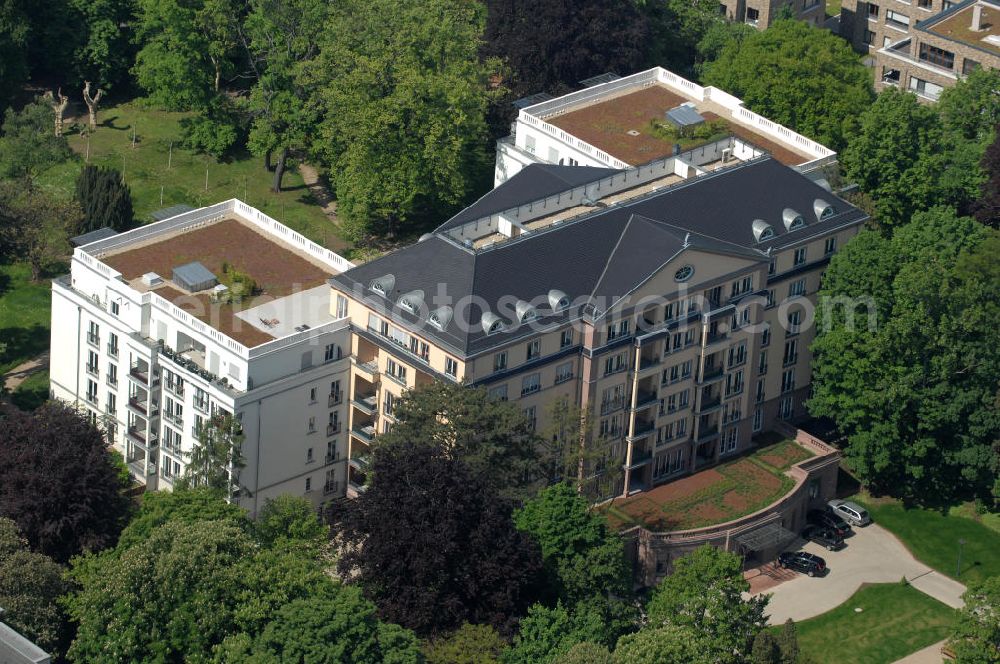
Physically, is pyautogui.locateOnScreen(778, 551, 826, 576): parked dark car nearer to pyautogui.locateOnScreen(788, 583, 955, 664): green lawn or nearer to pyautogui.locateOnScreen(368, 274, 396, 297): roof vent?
pyautogui.locateOnScreen(788, 583, 955, 664): green lawn

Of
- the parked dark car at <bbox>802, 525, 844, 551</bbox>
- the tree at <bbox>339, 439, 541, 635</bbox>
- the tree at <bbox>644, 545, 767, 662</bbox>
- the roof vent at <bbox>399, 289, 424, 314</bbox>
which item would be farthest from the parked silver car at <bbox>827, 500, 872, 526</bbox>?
the roof vent at <bbox>399, 289, 424, 314</bbox>

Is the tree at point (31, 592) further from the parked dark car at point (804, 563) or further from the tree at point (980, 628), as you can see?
the tree at point (980, 628)

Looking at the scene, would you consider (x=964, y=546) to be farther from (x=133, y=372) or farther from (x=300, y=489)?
(x=133, y=372)

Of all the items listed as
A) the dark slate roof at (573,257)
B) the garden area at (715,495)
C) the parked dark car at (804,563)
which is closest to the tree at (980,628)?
the parked dark car at (804,563)

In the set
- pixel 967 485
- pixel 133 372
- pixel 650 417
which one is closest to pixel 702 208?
pixel 650 417

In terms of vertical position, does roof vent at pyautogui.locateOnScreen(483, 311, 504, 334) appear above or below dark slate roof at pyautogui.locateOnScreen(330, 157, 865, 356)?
below
